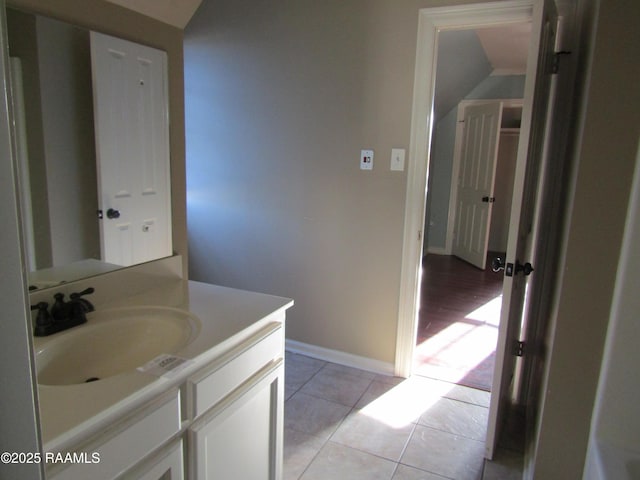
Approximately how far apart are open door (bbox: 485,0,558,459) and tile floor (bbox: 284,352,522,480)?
0.61 feet

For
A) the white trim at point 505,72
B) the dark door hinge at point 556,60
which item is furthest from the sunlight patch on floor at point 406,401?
the white trim at point 505,72

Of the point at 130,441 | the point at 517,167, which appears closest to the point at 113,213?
the point at 130,441

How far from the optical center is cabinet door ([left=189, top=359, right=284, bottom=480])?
1.17 metres

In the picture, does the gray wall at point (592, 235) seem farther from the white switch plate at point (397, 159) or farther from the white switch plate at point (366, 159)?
the white switch plate at point (366, 159)

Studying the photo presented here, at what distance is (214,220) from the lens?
3.23m

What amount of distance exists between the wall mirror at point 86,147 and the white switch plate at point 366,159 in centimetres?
125

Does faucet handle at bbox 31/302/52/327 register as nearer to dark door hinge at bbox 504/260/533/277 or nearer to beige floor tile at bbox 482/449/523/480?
dark door hinge at bbox 504/260/533/277

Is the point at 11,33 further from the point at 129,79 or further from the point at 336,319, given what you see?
the point at 336,319

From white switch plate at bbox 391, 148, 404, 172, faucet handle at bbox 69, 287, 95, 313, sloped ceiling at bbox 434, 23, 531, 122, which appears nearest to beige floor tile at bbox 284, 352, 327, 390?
white switch plate at bbox 391, 148, 404, 172

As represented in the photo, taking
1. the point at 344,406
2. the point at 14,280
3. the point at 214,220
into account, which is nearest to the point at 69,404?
the point at 14,280

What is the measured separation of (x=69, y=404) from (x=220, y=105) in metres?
2.50

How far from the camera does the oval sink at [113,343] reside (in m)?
1.17

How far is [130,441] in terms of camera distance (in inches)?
36.8

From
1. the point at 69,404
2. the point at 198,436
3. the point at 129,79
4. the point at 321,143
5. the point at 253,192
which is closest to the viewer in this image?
the point at 69,404
